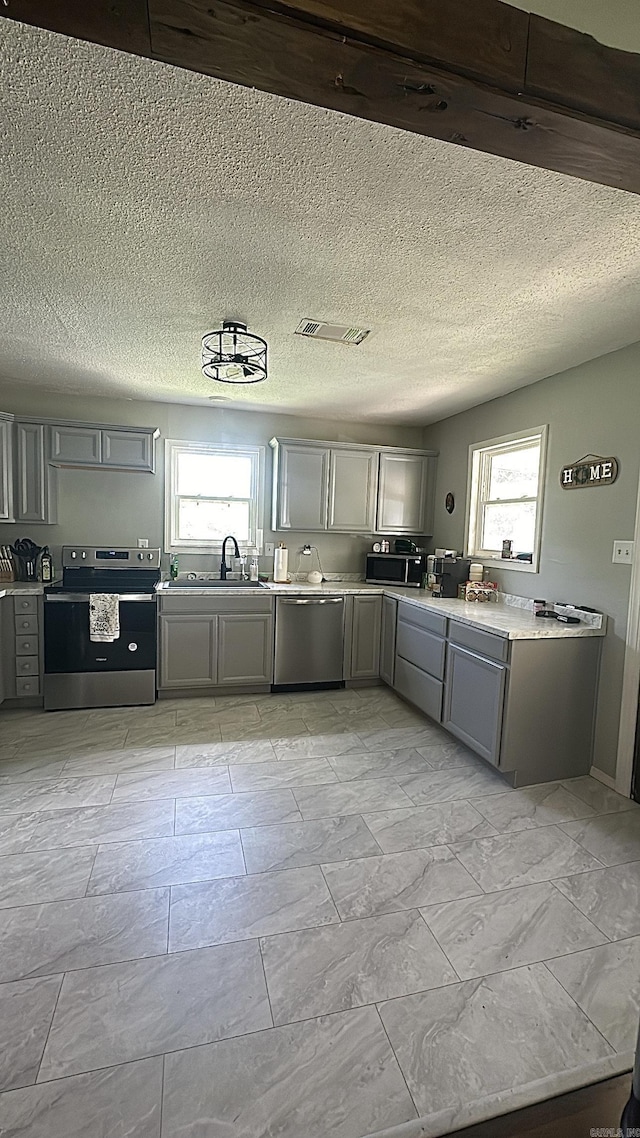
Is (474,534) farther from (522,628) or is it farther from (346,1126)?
(346,1126)

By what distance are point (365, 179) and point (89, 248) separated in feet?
3.75

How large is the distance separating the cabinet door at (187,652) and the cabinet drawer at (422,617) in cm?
151

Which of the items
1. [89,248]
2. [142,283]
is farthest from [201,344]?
[89,248]

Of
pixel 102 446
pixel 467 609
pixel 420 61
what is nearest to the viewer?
pixel 420 61

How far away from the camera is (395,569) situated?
463cm

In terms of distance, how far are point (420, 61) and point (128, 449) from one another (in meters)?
3.65

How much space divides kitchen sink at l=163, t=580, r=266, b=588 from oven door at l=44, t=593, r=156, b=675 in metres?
0.45

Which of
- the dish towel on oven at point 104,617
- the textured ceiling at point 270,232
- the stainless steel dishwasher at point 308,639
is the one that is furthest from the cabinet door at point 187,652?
the textured ceiling at point 270,232

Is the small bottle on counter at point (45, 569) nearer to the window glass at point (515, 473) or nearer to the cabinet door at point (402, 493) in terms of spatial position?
the cabinet door at point (402, 493)

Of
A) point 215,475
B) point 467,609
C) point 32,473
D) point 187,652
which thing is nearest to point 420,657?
point 467,609

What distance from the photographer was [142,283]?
2264mm

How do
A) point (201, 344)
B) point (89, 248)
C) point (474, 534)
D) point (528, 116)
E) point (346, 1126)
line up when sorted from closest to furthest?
point (528, 116), point (346, 1126), point (89, 248), point (201, 344), point (474, 534)

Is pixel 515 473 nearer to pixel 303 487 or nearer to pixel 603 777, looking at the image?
pixel 303 487

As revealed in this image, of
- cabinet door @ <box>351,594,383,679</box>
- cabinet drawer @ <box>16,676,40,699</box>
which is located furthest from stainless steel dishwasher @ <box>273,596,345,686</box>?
cabinet drawer @ <box>16,676,40,699</box>
